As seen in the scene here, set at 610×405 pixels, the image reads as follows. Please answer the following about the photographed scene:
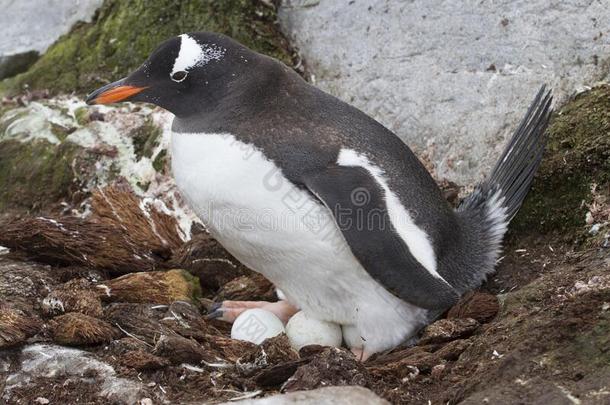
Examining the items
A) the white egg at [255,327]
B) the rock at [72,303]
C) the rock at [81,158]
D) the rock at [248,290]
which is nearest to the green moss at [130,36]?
the rock at [81,158]

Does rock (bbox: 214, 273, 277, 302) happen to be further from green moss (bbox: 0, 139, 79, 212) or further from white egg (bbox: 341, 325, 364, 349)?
green moss (bbox: 0, 139, 79, 212)

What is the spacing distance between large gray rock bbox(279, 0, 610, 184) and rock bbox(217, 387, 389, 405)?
76.6 inches

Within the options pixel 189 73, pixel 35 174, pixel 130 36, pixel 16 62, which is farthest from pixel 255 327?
pixel 16 62

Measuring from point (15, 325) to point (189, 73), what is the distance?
3.76 ft

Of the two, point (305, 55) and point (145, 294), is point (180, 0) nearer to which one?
point (305, 55)

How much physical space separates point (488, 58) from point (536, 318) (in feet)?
6.16

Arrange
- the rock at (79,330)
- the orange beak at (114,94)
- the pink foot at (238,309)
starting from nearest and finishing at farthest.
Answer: the rock at (79,330), the orange beak at (114,94), the pink foot at (238,309)

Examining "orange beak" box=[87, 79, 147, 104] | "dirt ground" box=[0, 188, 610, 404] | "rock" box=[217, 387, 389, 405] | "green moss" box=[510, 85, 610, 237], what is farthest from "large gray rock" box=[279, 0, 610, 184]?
"rock" box=[217, 387, 389, 405]

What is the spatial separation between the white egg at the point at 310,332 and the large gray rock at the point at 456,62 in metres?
1.15

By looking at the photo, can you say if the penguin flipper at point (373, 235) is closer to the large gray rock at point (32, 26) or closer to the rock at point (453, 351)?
the rock at point (453, 351)

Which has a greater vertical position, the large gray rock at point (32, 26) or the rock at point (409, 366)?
the large gray rock at point (32, 26)

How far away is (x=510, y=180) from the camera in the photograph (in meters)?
4.06

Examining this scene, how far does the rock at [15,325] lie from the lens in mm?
3229

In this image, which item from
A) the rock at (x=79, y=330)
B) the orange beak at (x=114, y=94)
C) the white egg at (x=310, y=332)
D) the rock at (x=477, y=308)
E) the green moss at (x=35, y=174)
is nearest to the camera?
the rock at (x=79, y=330)
